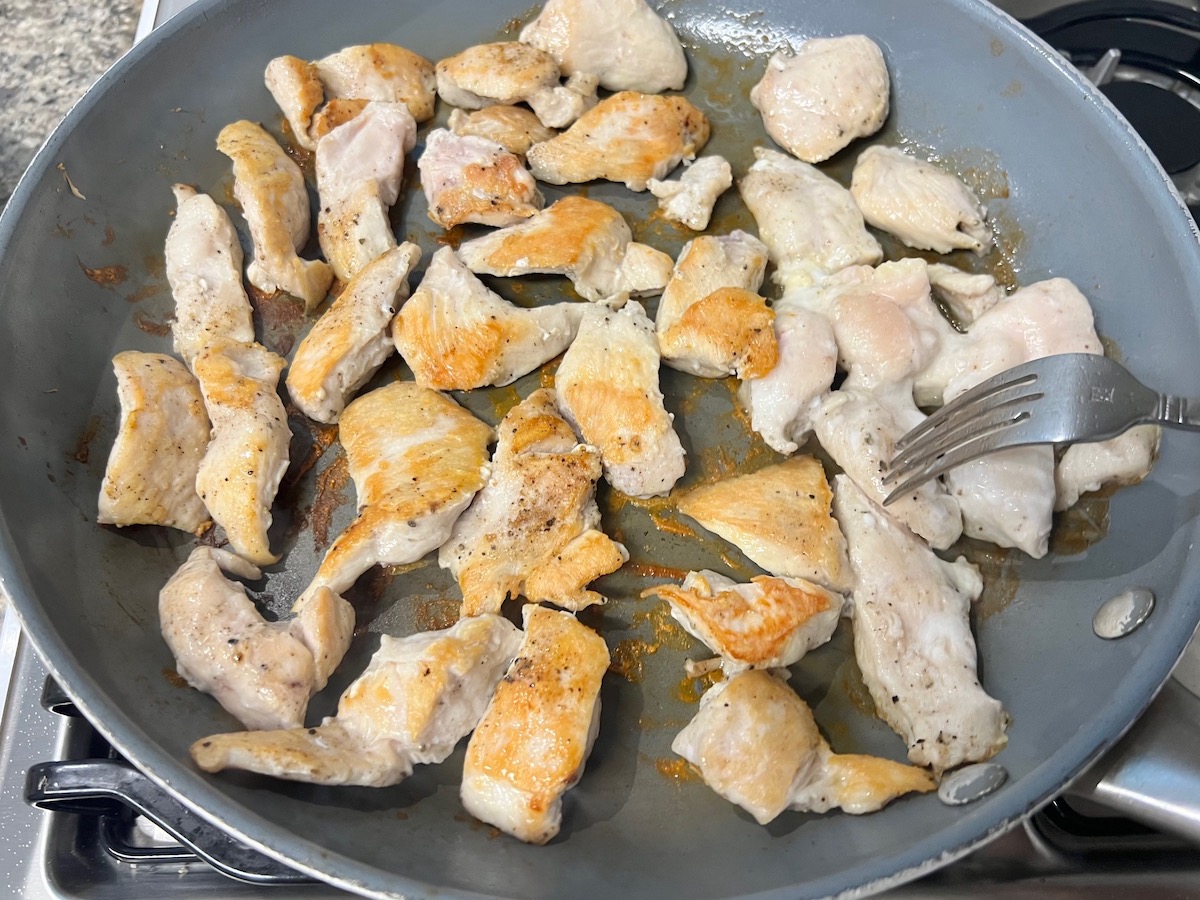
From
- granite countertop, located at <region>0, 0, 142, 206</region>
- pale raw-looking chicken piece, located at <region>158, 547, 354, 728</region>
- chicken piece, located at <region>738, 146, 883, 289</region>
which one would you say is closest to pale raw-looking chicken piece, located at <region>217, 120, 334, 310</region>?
pale raw-looking chicken piece, located at <region>158, 547, 354, 728</region>

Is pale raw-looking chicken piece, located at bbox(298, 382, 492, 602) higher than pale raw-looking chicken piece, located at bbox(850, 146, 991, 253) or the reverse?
the reverse

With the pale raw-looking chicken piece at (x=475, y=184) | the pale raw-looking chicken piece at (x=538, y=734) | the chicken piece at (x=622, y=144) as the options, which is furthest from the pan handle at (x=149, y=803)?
the chicken piece at (x=622, y=144)

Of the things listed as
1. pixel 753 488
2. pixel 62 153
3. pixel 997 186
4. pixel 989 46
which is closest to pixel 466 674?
pixel 753 488

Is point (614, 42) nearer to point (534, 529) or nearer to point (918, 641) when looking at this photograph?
point (534, 529)

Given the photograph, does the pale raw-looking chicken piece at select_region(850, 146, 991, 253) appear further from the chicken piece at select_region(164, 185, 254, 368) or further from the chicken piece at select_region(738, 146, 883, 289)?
the chicken piece at select_region(164, 185, 254, 368)

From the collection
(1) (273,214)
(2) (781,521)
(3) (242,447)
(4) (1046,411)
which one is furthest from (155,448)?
(4) (1046,411)

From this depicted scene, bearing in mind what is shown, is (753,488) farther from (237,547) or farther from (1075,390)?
(237,547)

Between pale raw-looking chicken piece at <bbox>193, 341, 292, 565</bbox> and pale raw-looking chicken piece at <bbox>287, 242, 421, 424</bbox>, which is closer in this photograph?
pale raw-looking chicken piece at <bbox>193, 341, 292, 565</bbox>
